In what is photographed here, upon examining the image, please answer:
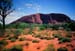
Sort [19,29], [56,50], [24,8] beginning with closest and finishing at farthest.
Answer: [56,50], [24,8], [19,29]

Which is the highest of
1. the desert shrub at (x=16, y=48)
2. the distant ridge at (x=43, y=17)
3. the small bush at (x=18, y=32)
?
the distant ridge at (x=43, y=17)

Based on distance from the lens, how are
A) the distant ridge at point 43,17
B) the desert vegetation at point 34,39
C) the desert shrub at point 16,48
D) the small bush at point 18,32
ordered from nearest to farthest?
1. the desert shrub at point 16,48
2. the desert vegetation at point 34,39
3. the small bush at point 18,32
4. the distant ridge at point 43,17

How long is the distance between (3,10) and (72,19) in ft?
12.4

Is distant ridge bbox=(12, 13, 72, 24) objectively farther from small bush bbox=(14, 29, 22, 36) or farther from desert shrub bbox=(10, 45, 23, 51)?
desert shrub bbox=(10, 45, 23, 51)

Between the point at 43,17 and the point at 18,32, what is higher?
the point at 43,17

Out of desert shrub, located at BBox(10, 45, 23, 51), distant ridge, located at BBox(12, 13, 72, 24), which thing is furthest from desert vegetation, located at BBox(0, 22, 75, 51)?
distant ridge, located at BBox(12, 13, 72, 24)

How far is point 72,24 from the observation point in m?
8.82

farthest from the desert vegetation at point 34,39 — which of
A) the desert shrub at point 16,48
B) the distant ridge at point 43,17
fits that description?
the distant ridge at point 43,17

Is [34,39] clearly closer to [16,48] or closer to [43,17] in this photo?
[16,48]

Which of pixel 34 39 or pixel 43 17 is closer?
pixel 34 39

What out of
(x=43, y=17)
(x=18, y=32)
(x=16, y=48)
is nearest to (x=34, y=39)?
(x=18, y=32)

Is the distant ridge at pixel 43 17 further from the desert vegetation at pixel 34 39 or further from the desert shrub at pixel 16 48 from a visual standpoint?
the desert shrub at pixel 16 48

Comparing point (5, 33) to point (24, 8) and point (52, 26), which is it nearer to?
point (24, 8)

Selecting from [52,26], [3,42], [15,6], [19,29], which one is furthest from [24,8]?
[52,26]
